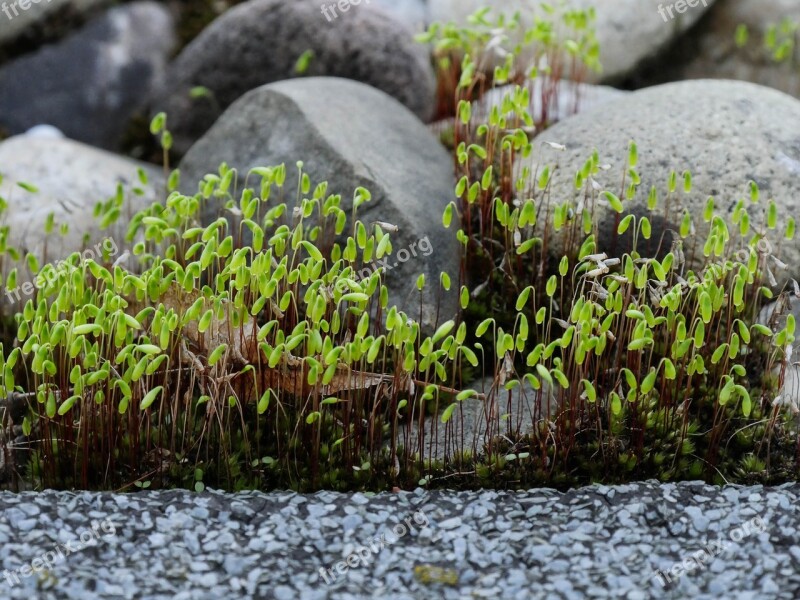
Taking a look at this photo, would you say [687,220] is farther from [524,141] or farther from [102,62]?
[102,62]

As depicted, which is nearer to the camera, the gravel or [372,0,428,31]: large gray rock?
the gravel

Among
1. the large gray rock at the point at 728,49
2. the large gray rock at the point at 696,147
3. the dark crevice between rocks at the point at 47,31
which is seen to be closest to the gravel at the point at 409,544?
the large gray rock at the point at 696,147

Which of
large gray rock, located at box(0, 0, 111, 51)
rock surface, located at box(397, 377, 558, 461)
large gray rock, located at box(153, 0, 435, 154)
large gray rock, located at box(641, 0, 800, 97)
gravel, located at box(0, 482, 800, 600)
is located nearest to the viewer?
gravel, located at box(0, 482, 800, 600)

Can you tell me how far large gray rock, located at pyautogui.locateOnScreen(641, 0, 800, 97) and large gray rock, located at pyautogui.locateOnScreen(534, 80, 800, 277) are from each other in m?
2.17

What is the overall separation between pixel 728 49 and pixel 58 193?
4.50m

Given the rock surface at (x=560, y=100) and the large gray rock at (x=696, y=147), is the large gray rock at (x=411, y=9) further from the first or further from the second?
the large gray rock at (x=696, y=147)

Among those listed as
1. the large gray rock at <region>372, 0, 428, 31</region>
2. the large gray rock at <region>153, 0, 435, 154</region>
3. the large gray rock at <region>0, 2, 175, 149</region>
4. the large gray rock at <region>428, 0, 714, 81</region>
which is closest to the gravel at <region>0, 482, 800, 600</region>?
the large gray rock at <region>153, 0, 435, 154</region>

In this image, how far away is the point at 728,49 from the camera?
22.0ft

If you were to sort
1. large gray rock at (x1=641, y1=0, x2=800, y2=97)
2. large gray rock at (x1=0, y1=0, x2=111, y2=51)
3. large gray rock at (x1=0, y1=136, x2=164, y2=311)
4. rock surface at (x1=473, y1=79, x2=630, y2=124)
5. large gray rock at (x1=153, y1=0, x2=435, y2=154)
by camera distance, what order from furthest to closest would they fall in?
large gray rock at (x1=641, y1=0, x2=800, y2=97)
large gray rock at (x1=0, y1=0, x2=111, y2=51)
large gray rock at (x1=153, y1=0, x2=435, y2=154)
rock surface at (x1=473, y1=79, x2=630, y2=124)
large gray rock at (x1=0, y1=136, x2=164, y2=311)

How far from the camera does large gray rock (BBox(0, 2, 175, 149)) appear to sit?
5.81 meters

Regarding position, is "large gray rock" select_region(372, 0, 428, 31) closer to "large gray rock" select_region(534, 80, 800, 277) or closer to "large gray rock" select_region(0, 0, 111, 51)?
"large gray rock" select_region(0, 0, 111, 51)

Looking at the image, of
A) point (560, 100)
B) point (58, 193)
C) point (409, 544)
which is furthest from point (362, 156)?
point (560, 100)

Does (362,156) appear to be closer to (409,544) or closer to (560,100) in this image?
(409,544)

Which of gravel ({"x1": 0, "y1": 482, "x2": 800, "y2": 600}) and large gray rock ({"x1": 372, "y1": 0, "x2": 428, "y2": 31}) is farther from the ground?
large gray rock ({"x1": 372, "y1": 0, "x2": 428, "y2": 31})
